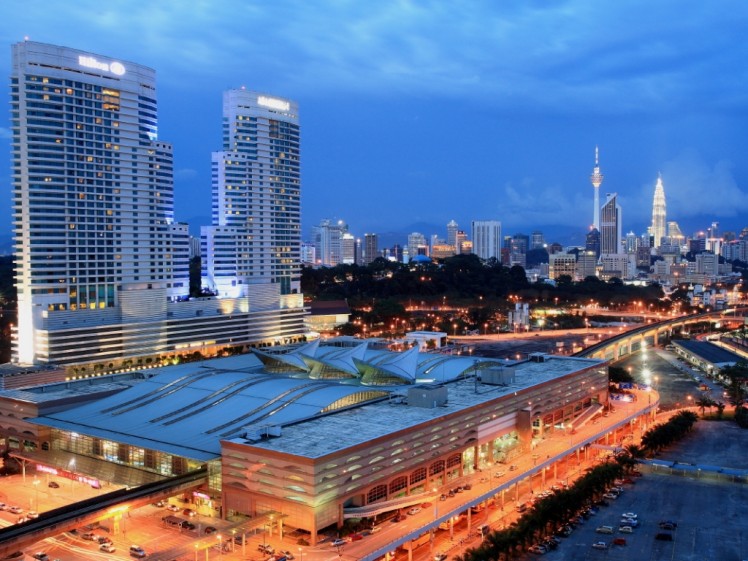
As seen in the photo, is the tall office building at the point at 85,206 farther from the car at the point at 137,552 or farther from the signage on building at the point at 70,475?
the car at the point at 137,552

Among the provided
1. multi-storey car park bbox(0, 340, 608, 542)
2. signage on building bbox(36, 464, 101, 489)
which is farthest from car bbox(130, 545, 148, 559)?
signage on building bbox(36, 464, 101, 489)

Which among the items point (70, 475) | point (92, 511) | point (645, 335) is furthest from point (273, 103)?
point (92, 511)

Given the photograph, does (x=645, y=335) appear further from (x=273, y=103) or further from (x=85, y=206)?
(x=85, y=206)

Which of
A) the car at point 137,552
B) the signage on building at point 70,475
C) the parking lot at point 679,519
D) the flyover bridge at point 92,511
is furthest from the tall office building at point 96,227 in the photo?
the parking lot at point 679,519

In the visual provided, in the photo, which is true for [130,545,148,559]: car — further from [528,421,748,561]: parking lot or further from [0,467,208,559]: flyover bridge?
[528,421,748,561]: parking lot

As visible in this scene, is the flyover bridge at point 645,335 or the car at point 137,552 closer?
the car at point 137,552

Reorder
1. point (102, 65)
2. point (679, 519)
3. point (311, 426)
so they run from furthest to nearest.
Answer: point (102, 65) → point (311, 426) → point (679, 519)

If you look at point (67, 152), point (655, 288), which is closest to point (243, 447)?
point (67, 152)
